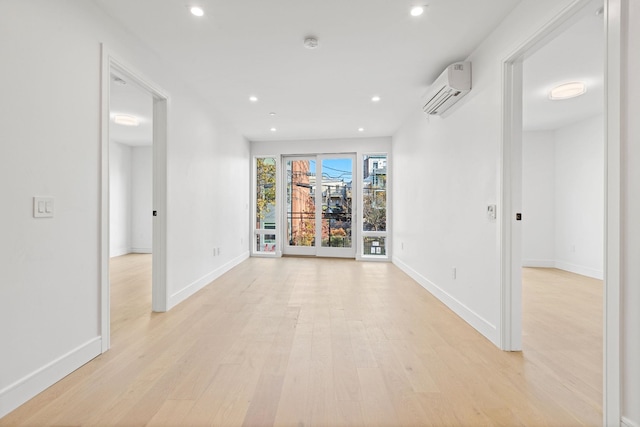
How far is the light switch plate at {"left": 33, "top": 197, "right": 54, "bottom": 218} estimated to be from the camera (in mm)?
1633

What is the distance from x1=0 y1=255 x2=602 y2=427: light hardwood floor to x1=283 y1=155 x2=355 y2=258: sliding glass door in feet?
9.53

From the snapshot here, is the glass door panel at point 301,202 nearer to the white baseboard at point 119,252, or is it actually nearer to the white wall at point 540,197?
the white baseboard at point 119,252

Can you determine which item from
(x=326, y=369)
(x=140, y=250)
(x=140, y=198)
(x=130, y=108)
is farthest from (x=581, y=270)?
(x=140, y=198)

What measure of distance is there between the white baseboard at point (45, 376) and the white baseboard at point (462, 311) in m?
2.90

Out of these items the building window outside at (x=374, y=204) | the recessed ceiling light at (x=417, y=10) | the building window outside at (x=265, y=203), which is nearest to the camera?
the recessed ceiling light at (x=417, y=10)

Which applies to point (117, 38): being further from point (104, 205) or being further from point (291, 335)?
point (291, 335)

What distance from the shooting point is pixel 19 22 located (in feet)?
5.09

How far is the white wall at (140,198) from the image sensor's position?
22.3 ft

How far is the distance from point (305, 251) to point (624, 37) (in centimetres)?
554

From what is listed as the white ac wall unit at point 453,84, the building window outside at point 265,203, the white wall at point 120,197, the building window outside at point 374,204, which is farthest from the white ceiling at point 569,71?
the white wall at point 120,197

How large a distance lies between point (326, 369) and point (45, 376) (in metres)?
1.62

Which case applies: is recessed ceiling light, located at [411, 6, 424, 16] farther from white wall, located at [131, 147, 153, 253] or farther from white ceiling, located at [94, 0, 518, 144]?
white wall, located at [131, 147, 153, 253]

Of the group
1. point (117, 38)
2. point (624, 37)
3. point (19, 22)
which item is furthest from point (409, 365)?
point (117, 38)

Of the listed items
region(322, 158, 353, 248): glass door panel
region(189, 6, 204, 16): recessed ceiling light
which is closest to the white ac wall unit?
region(189, 6, 204, 16): recessed ceiling light
